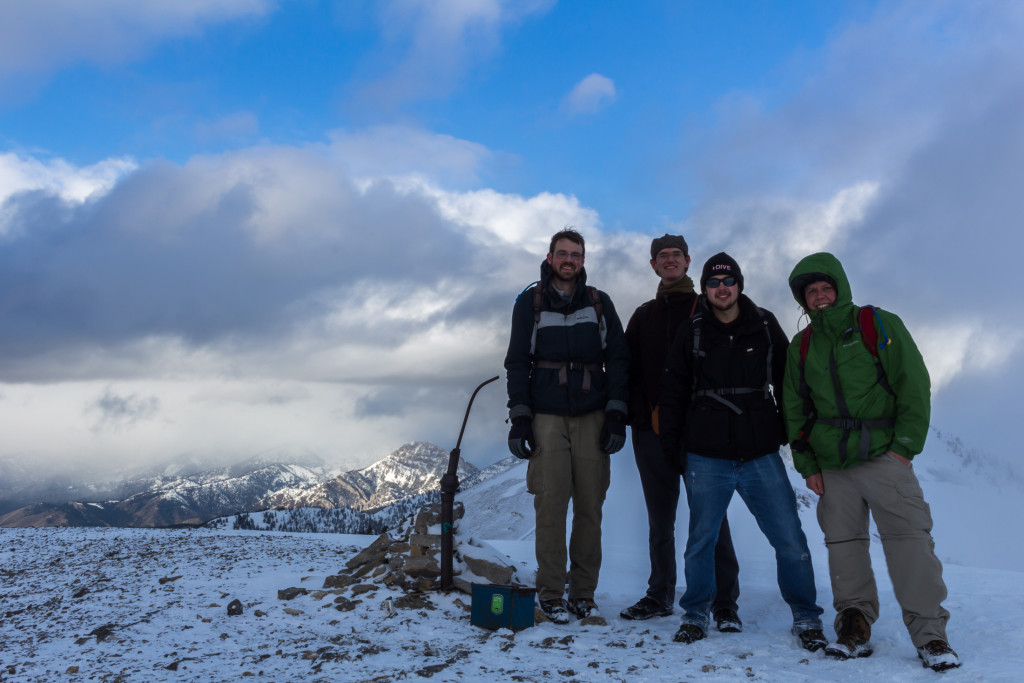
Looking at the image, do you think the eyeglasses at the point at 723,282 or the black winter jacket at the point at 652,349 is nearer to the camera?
the eyeglasses at the point at 723,282

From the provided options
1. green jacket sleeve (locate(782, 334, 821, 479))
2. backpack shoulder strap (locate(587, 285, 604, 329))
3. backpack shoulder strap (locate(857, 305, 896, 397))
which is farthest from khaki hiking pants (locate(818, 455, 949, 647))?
backpack shoulder strap (locate(587, 285, 604, 329))

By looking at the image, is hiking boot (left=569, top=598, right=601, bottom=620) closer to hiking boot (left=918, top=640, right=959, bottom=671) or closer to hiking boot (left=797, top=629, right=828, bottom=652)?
hiking boot (left=797, top=629, right=828, bottom=652)

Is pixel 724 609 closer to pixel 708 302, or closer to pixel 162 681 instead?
pixel 708 302

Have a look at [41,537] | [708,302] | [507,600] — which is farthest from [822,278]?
[41,537]

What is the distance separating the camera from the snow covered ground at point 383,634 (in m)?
4.16

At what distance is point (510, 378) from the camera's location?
6.12 meters

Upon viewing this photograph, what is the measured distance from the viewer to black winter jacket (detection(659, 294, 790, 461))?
5055mm

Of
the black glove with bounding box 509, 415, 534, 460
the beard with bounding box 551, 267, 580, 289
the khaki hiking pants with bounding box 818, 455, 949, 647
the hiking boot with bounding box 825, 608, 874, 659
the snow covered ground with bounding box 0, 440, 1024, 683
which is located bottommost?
the snow covered ground with bounding box 0, 440, 1024, 683

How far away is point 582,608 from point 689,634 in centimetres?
126

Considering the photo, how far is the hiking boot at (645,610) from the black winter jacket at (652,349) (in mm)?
1704

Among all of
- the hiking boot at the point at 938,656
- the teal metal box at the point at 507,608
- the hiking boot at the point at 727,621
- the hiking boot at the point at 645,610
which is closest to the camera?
the hiking boot at the point at 938,656

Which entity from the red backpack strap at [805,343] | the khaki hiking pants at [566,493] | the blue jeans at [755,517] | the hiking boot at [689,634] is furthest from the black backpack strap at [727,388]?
the hiking boot at [689,634]

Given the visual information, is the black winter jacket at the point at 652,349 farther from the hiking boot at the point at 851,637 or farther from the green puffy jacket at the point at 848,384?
the hiking boot at the point at 851,637

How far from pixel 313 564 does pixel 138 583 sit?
2372 mm
